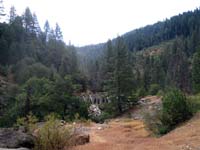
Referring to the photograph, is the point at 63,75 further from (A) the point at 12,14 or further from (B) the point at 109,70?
(A) the point at 12,14

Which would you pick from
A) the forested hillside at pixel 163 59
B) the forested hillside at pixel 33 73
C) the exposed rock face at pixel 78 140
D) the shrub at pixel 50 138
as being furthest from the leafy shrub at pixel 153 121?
the forested hillside at pixel 163 59

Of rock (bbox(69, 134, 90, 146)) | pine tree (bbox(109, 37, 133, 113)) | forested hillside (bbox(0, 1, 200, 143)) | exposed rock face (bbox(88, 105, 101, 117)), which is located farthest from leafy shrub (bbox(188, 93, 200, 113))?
pine tree (bbox(109, 37, 133, 113))

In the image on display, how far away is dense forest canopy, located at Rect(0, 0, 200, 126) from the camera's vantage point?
130 ft

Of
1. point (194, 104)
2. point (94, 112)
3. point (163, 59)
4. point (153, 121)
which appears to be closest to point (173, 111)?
point (153, 121)

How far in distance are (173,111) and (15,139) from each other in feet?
33.3

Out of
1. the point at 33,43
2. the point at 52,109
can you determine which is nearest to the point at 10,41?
the point at 33,43

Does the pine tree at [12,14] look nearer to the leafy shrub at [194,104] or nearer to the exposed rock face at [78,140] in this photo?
the leafy shrub at [194,104]

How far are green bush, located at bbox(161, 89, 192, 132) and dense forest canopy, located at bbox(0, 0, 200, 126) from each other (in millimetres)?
10224

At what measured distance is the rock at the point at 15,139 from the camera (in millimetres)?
14327

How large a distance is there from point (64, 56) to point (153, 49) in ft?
297

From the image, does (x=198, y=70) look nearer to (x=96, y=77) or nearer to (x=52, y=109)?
(x=52, y=109)

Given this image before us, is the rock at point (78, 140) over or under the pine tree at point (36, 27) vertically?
under

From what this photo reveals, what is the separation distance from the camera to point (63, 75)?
8025cm

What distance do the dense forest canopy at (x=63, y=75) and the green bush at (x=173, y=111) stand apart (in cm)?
1022
